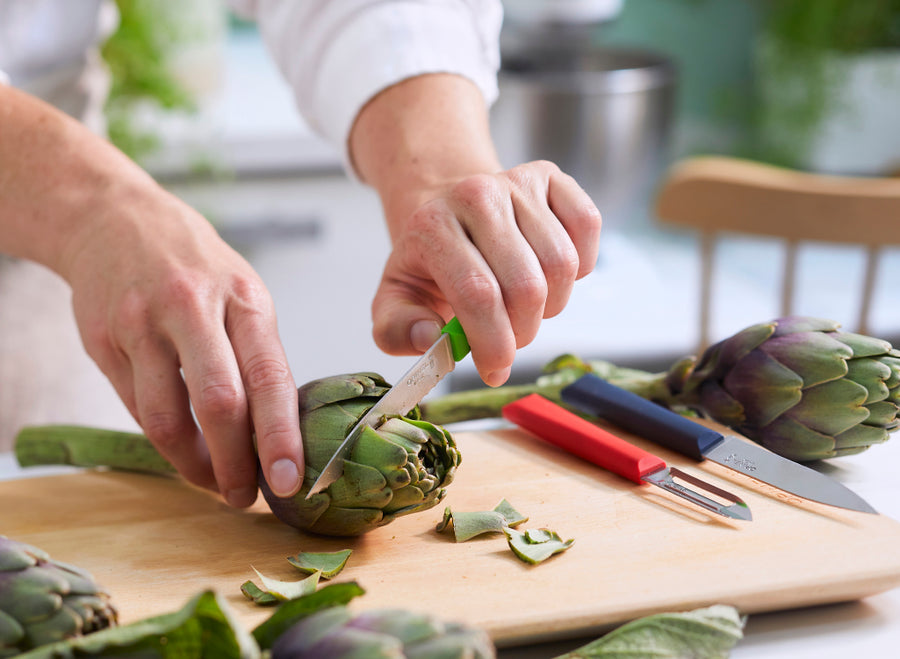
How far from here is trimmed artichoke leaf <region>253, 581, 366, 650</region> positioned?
1.45ft

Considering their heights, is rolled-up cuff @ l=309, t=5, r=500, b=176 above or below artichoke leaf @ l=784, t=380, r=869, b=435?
above

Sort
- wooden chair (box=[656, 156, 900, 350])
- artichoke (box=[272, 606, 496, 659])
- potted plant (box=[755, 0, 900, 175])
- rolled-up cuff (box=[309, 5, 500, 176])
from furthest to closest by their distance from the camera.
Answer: potted plant (box=[755, 0, 900, 175]), wooden chair (box=[656, 156, 900, 350]), rolled-up cuff (box=[309, 5, 500, 176]), artichoke (box=[272, 606, 496, 659])

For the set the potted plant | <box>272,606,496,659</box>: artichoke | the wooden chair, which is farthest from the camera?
the potted plant

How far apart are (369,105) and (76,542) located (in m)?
0.52

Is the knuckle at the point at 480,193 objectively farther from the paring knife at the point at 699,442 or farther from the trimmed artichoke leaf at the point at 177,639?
the trimmed artichoke leaf at the point at 177,639

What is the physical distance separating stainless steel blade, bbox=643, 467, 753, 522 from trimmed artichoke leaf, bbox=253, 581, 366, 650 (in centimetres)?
30

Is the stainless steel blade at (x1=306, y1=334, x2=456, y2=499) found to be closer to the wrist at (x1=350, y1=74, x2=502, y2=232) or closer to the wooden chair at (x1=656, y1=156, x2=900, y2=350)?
the wrist at (x1=350, y1=74, x2=502, y2=232)

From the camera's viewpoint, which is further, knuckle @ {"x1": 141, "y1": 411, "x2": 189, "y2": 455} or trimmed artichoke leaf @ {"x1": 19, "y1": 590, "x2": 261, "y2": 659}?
knuckle @ {"x1": 141, "y1": 411, "x2": 189, "y2": 455}

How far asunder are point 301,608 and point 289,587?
0.39 ft

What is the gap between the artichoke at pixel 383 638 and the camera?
0.37m

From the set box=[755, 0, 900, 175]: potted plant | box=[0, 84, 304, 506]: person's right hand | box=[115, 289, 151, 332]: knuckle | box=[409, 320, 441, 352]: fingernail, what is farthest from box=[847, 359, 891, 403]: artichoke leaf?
box=[755, 0, 900, 175]: potted plant

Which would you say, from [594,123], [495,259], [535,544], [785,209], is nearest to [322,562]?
[535,544]

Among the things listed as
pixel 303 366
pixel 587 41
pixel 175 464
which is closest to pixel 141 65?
pixel 303 366

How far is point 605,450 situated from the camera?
71 centimetres
